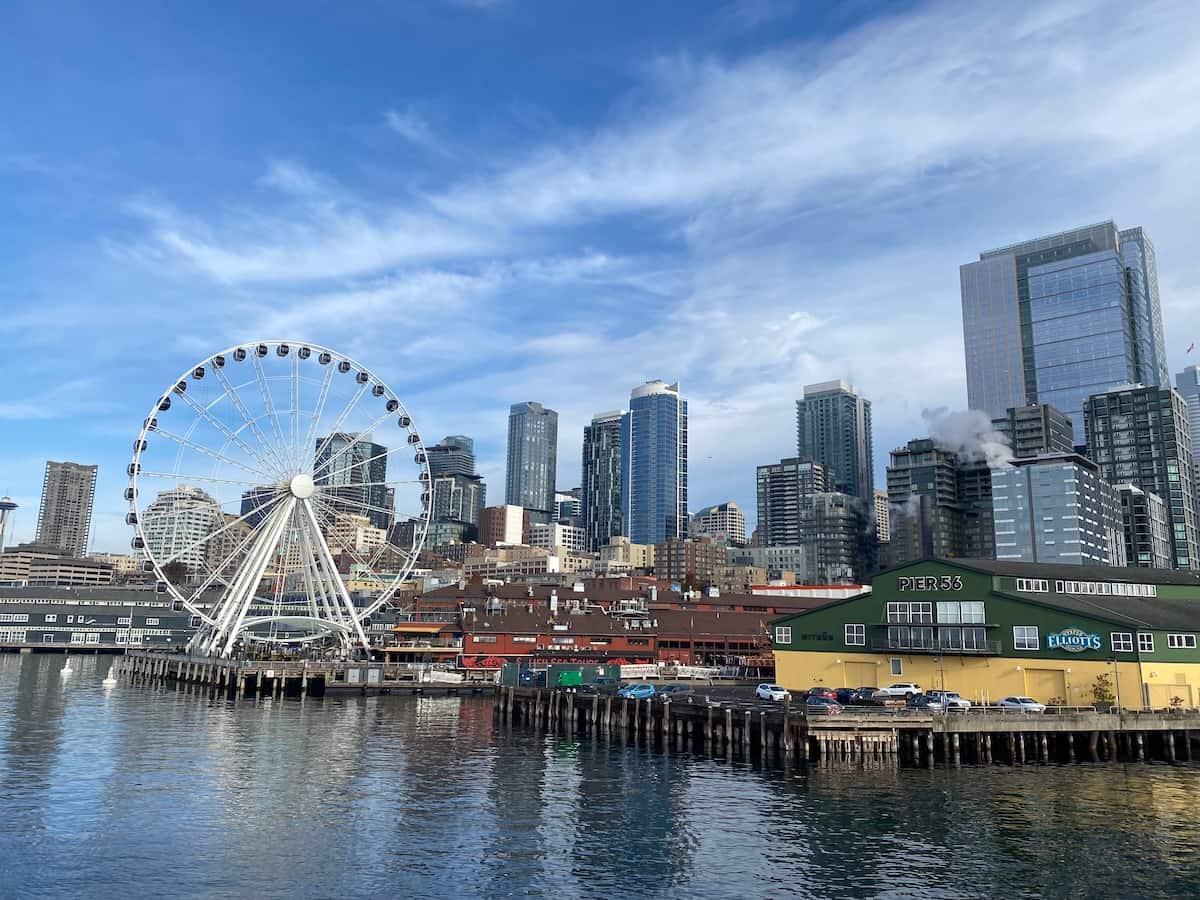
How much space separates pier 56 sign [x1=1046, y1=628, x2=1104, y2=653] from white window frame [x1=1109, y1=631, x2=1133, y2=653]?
0.80 meters

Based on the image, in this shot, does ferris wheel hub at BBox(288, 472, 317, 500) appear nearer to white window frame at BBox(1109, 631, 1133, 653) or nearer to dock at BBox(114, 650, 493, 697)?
dock at BBox(114, 650, 493, 697)

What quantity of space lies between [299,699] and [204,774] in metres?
47.8

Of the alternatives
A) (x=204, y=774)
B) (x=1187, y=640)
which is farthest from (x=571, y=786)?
(x=1187, y=640)

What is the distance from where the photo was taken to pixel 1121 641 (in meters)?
70.6

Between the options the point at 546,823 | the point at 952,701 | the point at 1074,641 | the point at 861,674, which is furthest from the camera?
the point at 861,674

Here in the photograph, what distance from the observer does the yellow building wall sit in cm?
7006

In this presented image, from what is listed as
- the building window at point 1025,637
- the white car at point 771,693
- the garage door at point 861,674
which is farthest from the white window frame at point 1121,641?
the white car at point 771,693

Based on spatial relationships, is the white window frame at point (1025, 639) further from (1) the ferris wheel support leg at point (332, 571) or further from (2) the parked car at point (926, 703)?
(1) the ferris wheel support leg at point (332, 571)

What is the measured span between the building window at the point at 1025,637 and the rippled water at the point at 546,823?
47.3 ft

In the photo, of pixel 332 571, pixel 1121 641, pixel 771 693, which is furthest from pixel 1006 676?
pixel 332 571

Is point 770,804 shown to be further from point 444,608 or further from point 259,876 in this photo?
point 444,608

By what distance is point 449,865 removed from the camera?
38.2 m

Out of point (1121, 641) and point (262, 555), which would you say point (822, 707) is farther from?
point (262, 555)

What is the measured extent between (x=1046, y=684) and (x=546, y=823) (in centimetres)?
4583
